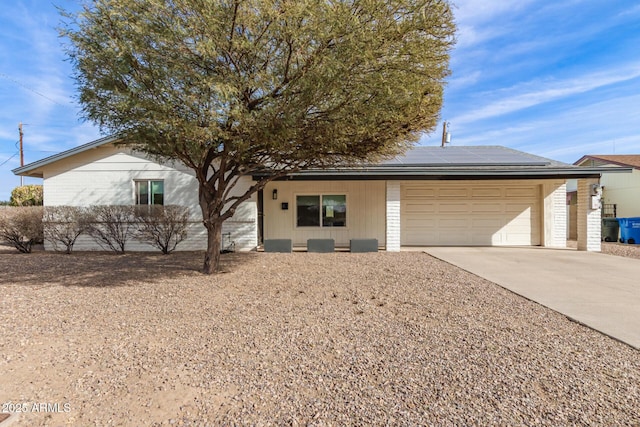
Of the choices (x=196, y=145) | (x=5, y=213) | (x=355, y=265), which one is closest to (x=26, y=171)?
(x=5, y=213)

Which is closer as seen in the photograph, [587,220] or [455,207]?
[587,220]

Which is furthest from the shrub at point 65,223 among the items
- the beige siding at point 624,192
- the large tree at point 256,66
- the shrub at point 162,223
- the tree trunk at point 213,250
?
the beige siding at point 624,192

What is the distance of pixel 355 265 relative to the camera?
9047 mm

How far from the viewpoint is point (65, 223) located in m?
11.5

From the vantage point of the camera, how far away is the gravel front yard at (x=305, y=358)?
8.65 feet

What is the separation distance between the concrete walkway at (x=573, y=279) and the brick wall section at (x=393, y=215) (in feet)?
3.95

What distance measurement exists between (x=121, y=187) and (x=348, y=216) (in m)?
8.47

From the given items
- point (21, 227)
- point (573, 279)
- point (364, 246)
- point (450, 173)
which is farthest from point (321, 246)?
point (21, 227)

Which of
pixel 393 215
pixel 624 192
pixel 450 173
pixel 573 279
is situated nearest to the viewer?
pixel 573 279

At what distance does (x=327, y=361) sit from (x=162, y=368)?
160 cm

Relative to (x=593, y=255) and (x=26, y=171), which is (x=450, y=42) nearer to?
(x=593, y=255)

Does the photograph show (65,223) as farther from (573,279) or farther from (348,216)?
(573,279)

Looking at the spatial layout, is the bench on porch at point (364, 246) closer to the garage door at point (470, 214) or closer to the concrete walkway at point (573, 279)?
the concrete walkway at point (573, 279)

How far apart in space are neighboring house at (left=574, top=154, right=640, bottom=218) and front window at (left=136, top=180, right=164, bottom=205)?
71.0 ft
